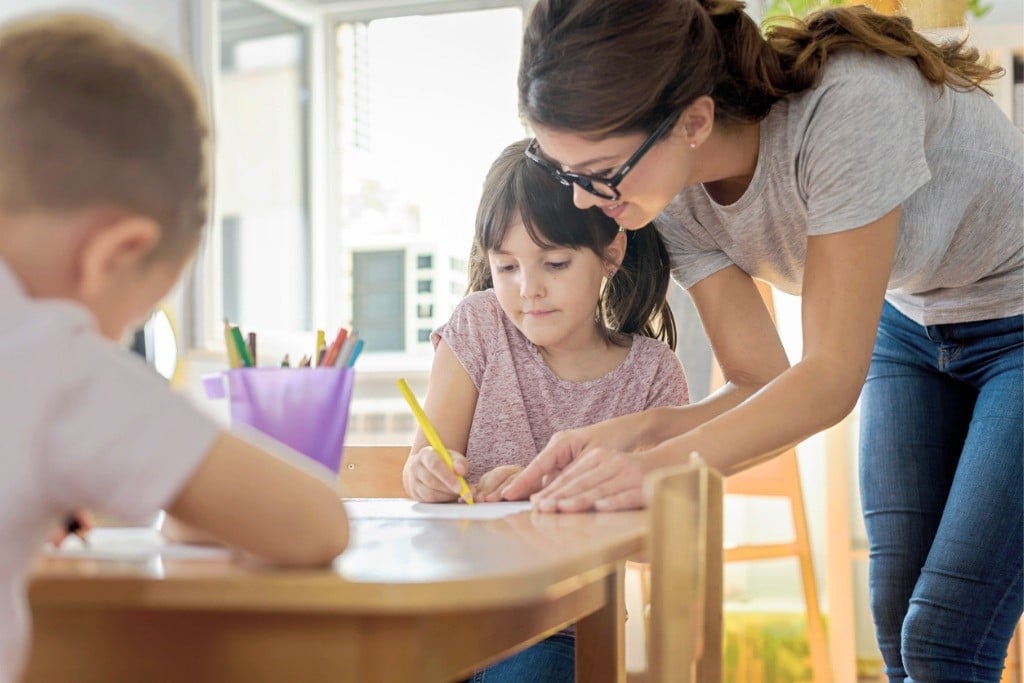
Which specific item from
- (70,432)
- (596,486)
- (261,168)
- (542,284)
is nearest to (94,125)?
(70,432)

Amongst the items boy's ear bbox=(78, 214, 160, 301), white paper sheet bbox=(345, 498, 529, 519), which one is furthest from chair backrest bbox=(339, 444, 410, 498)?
boy's ear bbox=(78, 214, 160, 301)

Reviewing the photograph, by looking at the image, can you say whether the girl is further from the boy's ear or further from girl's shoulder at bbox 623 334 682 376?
the boy's ear

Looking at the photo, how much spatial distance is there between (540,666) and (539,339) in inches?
18.4

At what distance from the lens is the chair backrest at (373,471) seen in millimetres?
1514

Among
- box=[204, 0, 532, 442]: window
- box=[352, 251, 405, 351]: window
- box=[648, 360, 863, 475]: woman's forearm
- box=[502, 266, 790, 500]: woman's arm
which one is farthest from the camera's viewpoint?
box=[352, 251, 405, 351]: window

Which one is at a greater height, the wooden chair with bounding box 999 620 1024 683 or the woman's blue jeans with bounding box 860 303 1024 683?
the woman's blue jeans with bounding box 860 303 1024 683

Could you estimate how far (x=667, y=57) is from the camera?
1202 millimetres

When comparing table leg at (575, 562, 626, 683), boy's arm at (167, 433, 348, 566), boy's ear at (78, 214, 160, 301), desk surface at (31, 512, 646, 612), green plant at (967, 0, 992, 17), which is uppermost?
green plant at (967, 0, 992, 17)

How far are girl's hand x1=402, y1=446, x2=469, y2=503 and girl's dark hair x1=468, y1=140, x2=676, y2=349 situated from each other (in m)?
0.40

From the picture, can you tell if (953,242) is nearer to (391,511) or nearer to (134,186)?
(391,511)

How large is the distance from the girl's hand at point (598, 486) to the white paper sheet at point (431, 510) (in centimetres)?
4

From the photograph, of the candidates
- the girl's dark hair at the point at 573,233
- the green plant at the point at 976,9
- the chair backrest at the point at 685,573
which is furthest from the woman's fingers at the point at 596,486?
the green plant at the point at 976,9

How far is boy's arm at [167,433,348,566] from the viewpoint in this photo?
56 centimetres

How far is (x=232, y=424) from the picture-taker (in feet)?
3.03
